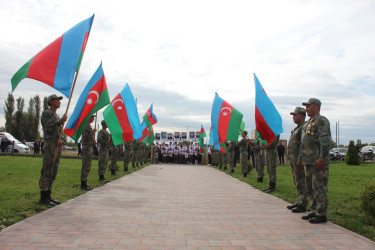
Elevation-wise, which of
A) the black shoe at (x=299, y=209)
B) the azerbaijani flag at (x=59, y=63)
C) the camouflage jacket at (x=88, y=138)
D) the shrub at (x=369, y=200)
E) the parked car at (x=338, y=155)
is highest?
the azerbaijani flag at (x=59, y=63)

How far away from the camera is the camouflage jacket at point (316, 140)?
594cm

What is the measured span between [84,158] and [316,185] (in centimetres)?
665

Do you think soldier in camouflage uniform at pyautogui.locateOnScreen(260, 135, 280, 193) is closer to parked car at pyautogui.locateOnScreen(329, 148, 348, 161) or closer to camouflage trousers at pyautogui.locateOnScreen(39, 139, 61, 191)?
camouflage trousers at pyautogui.locateOnScreen(39, 139, 61, 191)


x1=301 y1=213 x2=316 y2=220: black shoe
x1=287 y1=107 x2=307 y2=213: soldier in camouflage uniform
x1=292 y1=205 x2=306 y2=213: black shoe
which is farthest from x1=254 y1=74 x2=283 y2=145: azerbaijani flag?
x1=301 y1=213 x2=316 y2=220: black shoe

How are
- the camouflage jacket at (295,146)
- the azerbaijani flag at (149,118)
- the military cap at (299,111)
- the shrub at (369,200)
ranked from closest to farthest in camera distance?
the shrub at (369,200)
the camouflage jacket at (295,146)
the military cap at (299,111)
the azerbaijani flag at (149,118)

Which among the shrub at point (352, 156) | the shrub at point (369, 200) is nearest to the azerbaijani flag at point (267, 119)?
the shrub at point (369, 200)

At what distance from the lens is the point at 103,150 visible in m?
11.8

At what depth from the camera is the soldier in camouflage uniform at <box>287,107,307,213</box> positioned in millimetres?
6941

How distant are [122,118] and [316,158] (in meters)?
7.23

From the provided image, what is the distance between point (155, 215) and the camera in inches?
248

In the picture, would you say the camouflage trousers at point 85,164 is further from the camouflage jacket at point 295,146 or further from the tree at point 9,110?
the tree at point 9,110

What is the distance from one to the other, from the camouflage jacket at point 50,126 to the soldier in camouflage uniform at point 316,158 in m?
5.21

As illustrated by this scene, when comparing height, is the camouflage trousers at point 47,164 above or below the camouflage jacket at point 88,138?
below

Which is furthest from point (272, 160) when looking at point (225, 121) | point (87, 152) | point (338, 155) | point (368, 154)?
point (338, 155)
